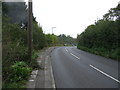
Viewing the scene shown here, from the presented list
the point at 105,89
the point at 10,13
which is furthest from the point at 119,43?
the point at 10,13

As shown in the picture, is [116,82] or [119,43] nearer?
[116,82]

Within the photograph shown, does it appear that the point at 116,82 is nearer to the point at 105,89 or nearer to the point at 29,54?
the point at 105,89

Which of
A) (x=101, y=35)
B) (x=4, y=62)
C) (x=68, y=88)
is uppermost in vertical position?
(x=101, y=35)

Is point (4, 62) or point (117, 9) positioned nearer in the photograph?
point (4, 62)

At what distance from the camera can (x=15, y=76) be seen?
31.5ft

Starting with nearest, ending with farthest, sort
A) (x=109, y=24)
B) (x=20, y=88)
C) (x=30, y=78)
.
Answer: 1. (x=20, y=88)
2. (x=30, y=78)
3. (x=109, y=24)

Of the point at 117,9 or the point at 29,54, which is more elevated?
the point at 117,9

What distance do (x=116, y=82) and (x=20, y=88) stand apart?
4.57 m

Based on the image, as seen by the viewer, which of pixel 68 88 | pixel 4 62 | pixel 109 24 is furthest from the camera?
pixel 109 24

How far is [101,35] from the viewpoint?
26234mm

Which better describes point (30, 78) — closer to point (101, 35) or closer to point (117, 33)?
point (117, 33)

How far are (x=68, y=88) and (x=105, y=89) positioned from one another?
1.53 meters

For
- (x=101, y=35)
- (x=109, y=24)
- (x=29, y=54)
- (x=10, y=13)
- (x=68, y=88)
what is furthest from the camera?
(x=10, y=13)

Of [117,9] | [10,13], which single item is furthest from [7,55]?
[10,13]
